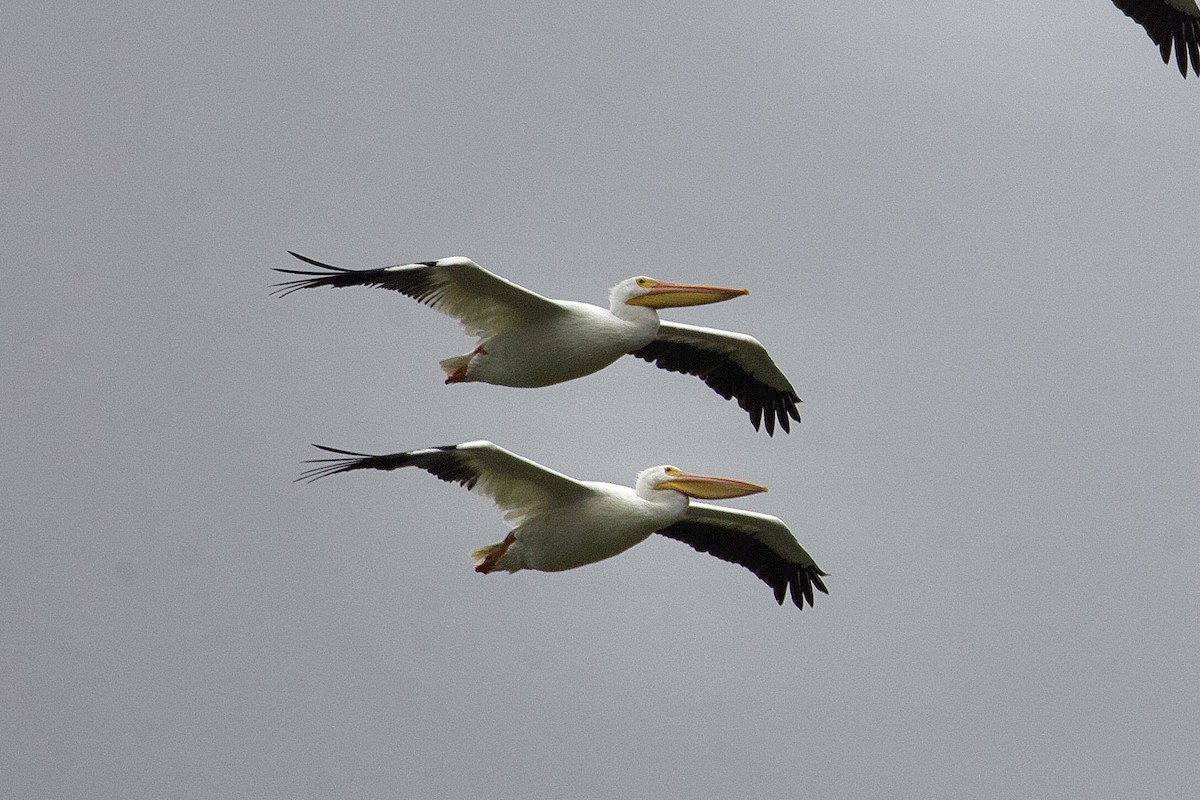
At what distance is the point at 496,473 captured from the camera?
12.1 metres

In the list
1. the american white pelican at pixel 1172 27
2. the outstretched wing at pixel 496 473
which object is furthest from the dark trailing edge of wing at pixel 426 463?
the american white pelican at pixel 1172 27

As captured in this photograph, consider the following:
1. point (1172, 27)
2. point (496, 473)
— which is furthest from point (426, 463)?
point (1172, 27)

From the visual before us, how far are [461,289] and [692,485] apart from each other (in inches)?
78.5

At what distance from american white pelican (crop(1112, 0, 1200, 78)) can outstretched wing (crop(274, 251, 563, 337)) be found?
16.3 ft

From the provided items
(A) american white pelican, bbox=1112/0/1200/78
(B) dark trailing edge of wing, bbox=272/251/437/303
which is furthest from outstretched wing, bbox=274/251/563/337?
(A) american white pelican, bbox=1112/0/1200/78

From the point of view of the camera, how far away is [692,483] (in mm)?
12930

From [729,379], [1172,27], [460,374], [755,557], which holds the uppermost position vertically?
[1172,27]

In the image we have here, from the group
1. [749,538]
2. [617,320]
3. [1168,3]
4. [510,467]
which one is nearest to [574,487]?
[510,467]

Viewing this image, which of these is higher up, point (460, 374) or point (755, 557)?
point (460, 374)

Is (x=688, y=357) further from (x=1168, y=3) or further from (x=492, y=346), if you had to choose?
(x=1168, y=3)

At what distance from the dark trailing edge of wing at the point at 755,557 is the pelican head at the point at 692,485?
1.06m

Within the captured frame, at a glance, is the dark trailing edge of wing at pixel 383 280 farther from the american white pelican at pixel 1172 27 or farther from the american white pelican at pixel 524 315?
the american white pelican at pixel 1172 27

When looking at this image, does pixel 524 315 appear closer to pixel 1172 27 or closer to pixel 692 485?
pixel 692 485

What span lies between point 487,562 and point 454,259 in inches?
76.1
